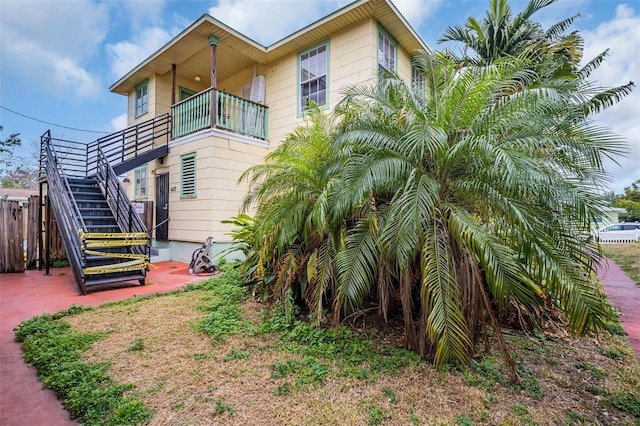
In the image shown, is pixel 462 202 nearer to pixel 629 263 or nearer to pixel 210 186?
pixel 210 186

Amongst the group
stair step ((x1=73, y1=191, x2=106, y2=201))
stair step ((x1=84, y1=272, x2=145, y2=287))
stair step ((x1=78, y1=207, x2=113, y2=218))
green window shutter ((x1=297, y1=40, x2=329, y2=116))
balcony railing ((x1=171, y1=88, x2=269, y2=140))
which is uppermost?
green window shutter ((x1=297, y1=40, x2=329, y2=116))

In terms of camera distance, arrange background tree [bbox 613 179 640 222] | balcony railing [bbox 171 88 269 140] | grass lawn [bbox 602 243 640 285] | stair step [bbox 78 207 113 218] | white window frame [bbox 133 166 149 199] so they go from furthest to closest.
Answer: background tree [bbox 613 179 640 222] → white window frame [bbox 133 166 149 199] → balcony railing [bbox 171 88 269 140] → grass lawn [bbox 602 243 640 285] → stair step [bbox 78 207 113 218]

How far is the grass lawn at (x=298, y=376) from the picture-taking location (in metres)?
2.30

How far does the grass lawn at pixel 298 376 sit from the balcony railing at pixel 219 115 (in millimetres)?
5657

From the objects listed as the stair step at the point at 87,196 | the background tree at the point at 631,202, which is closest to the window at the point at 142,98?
the stair step at the point at 87,196

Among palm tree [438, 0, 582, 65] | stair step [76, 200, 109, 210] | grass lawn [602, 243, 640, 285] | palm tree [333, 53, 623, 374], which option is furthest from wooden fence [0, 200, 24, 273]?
grass lawn [602, 243, 640, 285]

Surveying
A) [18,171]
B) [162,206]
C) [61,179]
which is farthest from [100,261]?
[18,171]

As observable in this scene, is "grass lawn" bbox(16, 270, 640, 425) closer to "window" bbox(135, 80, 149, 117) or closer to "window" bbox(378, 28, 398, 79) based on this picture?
"window" bbox(378, 28, 398, 79)

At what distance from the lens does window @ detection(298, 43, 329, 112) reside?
8.57m

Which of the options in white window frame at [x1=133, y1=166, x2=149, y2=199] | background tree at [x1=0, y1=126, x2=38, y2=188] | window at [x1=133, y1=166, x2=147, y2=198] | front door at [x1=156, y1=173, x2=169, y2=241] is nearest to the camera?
front door at [x1=156, y1=173, x2=169, y2=241]

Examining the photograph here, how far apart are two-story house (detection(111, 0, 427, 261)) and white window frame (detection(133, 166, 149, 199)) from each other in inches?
12.9

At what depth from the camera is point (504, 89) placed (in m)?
3.43

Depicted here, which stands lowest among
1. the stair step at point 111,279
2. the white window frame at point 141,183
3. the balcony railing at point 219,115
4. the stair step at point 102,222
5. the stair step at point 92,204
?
the stair step at point 111,279

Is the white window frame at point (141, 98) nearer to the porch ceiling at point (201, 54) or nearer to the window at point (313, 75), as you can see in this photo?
the porch ceiling at point (201, 54)
